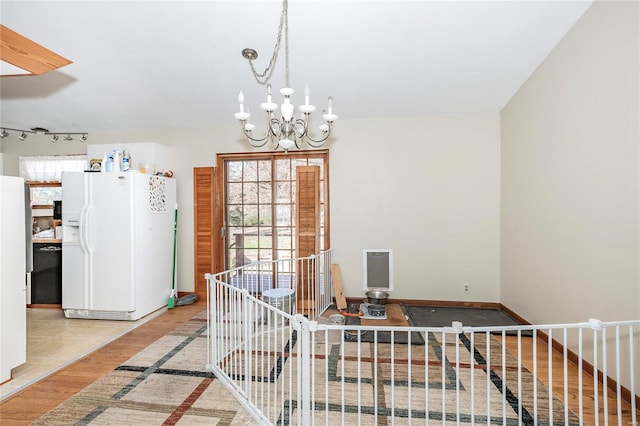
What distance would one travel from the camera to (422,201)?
402cm

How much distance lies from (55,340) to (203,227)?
6.70ft

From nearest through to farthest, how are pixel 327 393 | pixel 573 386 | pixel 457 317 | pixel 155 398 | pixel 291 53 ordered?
1. pixel 327 393
2. pixel 155 398
3. pixel 573 386
4. pixel 291 53
5. pixel 457 317

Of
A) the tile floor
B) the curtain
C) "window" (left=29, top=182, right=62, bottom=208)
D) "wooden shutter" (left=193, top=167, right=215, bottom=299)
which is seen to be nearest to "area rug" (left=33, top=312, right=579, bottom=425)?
the tile floor

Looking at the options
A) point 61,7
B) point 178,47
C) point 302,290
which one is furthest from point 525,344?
point 61,7

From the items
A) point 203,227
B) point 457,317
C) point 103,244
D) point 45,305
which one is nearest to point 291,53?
point 203,227

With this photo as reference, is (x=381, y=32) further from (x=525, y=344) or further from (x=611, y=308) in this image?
(x=525, y=344)

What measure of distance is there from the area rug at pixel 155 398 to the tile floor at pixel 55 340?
1.94 feet

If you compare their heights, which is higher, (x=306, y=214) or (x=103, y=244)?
(x=306, y=214)

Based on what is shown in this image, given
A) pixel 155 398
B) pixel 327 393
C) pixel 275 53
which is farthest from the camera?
pixel 275 53

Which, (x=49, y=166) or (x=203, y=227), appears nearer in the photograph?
(x=203, y=227)

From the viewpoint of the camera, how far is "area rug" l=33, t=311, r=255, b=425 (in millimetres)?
1892

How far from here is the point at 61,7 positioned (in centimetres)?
253

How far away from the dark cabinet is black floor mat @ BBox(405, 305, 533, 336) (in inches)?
190

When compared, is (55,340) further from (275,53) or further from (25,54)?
(275,53)
